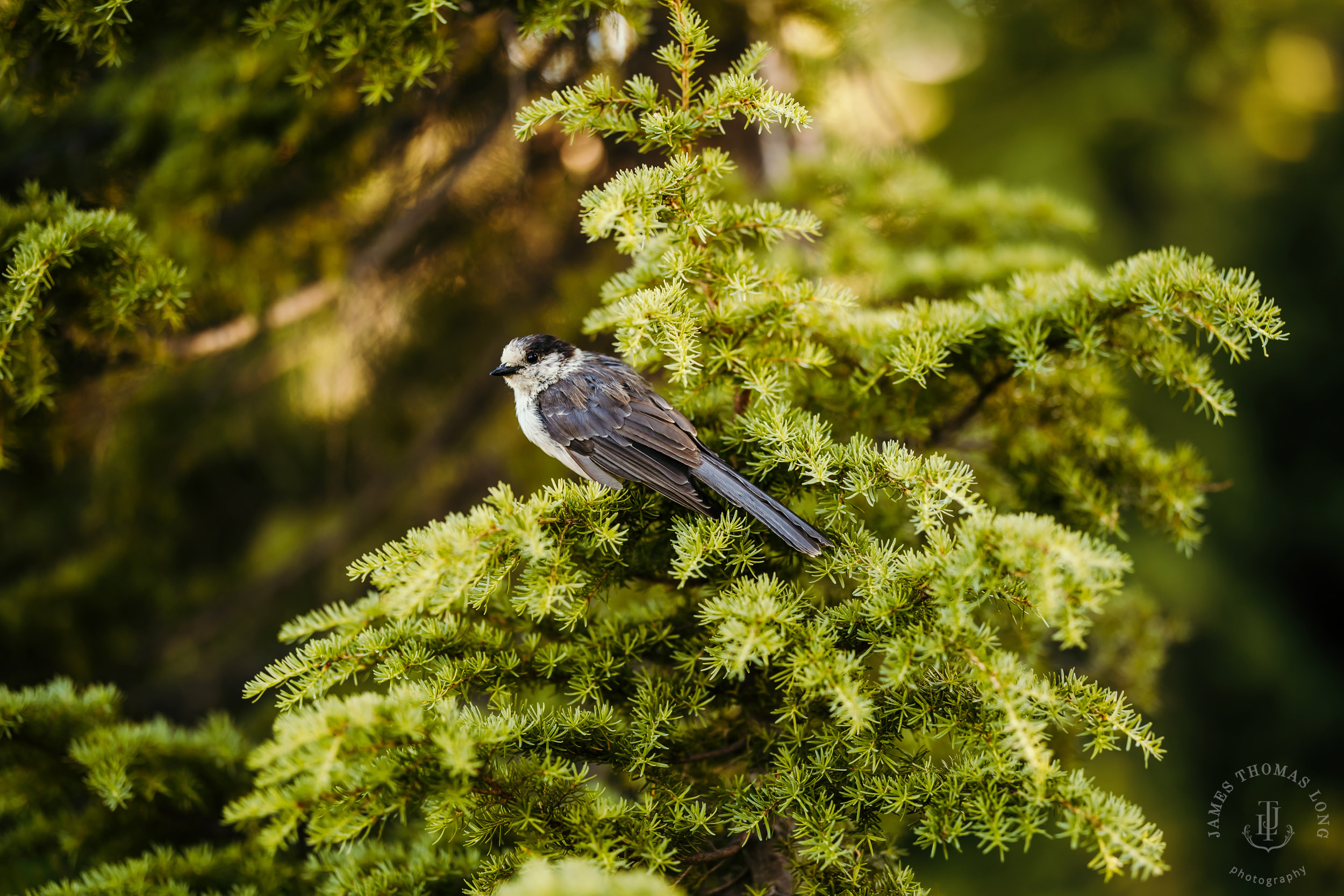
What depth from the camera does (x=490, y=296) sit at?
3.62 metres

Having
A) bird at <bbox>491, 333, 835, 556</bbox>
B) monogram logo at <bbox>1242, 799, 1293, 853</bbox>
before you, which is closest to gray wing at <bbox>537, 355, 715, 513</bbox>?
bird at <bbox>491, 333, 835, 556</bbox>

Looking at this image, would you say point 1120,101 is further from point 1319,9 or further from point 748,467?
point 748,467

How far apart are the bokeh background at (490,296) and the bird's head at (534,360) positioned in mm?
588

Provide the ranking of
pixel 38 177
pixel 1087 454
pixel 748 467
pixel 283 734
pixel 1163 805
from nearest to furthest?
pixel 283 734 → pixel 748 467 → pixel 1087 454 → pixel 38 177 → pixel 1163 805

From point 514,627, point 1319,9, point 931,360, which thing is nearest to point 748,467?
point 931,360

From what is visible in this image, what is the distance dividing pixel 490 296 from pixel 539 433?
5.74 ft

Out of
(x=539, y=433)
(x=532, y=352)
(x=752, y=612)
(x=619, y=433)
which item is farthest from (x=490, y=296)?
(x=752, y=612)

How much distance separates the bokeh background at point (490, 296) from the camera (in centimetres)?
243

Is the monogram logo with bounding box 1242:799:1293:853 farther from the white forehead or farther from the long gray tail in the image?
the white forehead

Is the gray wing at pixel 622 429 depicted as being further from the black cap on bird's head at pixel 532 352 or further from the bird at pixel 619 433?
the black cap on bird's head at pixel 532 352

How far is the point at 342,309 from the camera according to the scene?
10.1 feet

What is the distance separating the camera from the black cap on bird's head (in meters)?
2.23

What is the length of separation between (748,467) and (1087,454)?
102 centimetres

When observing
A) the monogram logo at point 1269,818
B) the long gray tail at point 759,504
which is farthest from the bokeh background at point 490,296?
the long gray tail at point 759,504
